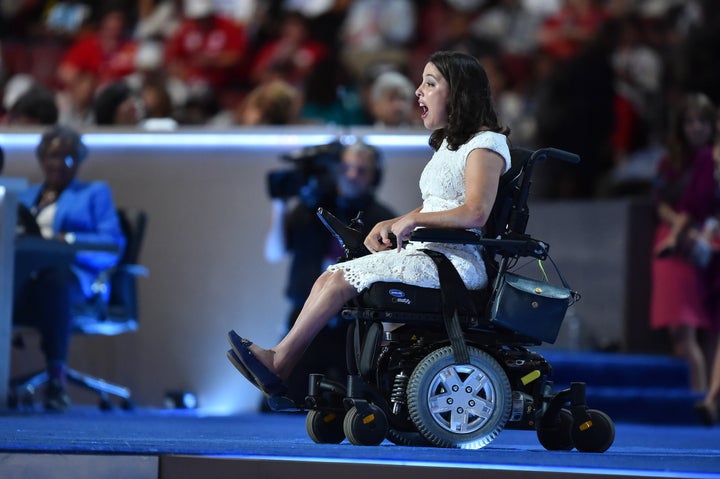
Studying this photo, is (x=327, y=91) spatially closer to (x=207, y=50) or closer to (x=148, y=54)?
(x=207, y=50)

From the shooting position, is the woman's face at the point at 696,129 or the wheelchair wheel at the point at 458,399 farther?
the woman's face at the point at 696,129

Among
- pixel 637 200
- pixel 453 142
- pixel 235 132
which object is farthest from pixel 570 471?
pixel 637 200

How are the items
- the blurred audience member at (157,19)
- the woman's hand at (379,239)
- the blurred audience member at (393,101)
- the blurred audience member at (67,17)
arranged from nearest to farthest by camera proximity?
1. the woman's hand at (379,239)
2. the blurred audience member at (393,101)
3. the blurred audience member at (157,19)
4. the blurred audience member at (67,17)

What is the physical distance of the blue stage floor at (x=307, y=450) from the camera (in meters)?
3.42

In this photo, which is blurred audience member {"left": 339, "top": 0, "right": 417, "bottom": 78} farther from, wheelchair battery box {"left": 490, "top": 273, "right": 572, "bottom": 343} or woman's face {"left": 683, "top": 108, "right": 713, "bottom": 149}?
wheelchair battery box {"left": 490, "top": 273, "right": 572, "bottom": 343}

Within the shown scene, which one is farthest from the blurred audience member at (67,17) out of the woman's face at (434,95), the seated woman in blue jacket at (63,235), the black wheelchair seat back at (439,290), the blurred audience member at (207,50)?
the black wheelchair seat back at (439,290)

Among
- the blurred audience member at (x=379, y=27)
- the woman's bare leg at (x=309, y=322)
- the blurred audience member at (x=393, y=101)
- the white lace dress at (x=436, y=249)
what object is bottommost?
the woman's bare leg at (x=309, y=322)

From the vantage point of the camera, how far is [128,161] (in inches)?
292

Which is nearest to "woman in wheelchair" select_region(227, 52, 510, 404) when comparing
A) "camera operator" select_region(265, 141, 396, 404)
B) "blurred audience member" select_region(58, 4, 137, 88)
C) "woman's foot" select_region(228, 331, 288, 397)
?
"woman's foot" select_region(228, 331, 288, 397)

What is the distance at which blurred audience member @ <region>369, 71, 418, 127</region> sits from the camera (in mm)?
7406

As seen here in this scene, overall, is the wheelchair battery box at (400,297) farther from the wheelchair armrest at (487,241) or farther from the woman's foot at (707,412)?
the woman's foot at (707,412)

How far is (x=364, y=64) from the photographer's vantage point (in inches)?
401

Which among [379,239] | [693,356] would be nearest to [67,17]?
[693,356]

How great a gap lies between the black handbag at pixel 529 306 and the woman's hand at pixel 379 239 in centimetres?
37
